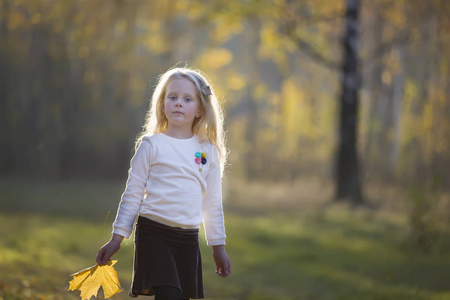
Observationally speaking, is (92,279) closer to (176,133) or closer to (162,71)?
(176,133)

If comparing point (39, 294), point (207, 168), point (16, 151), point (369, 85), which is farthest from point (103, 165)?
point (207, 168)

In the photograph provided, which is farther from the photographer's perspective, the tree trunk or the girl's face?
the tree trunk

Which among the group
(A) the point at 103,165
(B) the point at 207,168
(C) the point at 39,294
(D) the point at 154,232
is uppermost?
(B) the point at 207,168

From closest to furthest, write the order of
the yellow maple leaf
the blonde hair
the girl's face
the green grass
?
the yellow maple leaf, the girl's face, the blonde hair, the green grass

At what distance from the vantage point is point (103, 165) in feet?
56.1

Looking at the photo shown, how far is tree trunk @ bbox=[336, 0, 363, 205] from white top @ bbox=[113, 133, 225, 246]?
9169mm

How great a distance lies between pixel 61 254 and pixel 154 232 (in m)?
5.24

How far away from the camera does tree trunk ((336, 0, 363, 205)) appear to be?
12336 mm

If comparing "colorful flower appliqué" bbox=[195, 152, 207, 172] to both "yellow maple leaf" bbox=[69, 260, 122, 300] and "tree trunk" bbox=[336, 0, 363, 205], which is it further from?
"tree trunk" bbox=[336, 0, 363, 205]

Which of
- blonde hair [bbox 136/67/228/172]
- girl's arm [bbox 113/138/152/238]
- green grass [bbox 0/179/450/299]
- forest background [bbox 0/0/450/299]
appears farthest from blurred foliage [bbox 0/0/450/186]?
girl's arm [bbox 113/138/152/238]

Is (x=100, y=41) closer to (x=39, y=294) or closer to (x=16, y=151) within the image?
(x=16, y=151)

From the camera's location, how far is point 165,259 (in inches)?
129

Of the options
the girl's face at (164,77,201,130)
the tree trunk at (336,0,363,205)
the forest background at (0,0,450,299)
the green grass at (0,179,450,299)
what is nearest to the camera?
the girl's face at (164,77,201,130)

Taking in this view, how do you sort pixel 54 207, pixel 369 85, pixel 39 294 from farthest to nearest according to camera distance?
pixel 369 85
pixel 54 207
pixel 39 294
